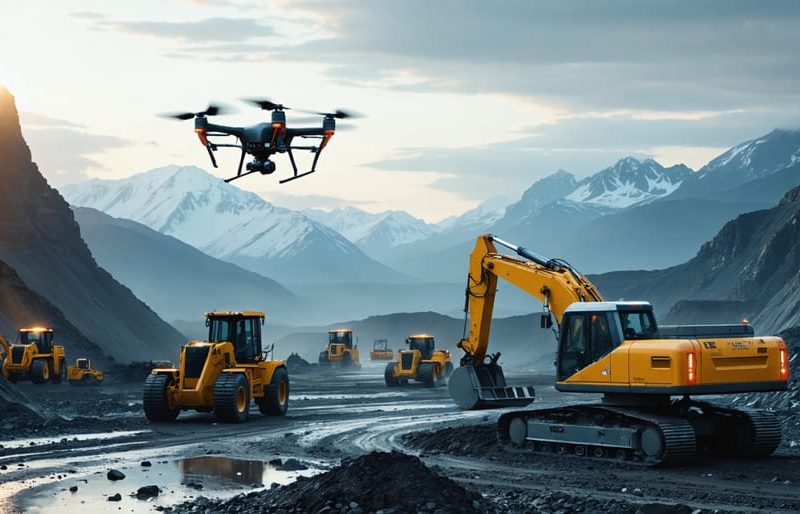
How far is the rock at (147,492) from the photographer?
68.4 feet

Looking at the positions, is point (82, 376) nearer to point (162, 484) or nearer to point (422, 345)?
point (422, 345)

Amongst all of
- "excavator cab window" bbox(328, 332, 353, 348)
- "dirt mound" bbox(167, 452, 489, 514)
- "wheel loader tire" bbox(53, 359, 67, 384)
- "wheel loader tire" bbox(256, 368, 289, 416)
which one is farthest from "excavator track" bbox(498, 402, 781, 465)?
"excavator cab window" bbox(328, 332, 353, 348)

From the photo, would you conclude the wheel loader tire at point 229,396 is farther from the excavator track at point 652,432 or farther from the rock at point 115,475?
the excavator track at point 652,432

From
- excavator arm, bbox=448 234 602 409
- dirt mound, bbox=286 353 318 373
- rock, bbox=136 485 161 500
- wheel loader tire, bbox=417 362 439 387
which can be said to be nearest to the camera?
rock, bbox=136 485 161 500

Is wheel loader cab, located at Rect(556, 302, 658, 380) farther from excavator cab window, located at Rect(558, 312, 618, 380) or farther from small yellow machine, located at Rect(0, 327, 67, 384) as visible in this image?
small yellow machine, located at Rect(0, 327, 67, 384)

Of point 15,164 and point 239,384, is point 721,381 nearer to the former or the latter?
point 239,384

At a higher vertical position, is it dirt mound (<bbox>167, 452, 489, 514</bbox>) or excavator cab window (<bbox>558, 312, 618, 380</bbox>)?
excavator cab window (<bbox>558, 312, 618, 380</bbox>)

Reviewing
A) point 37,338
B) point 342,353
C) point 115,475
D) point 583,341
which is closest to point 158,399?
point 115,475

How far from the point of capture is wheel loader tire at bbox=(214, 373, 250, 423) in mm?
34188

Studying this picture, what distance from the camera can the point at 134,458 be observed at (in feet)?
88.1

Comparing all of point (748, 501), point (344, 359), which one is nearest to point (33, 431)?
point (748, 501)

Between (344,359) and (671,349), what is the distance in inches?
2560

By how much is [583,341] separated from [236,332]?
14.6 metres

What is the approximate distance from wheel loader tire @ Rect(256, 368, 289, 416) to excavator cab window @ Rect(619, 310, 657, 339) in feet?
52.6
